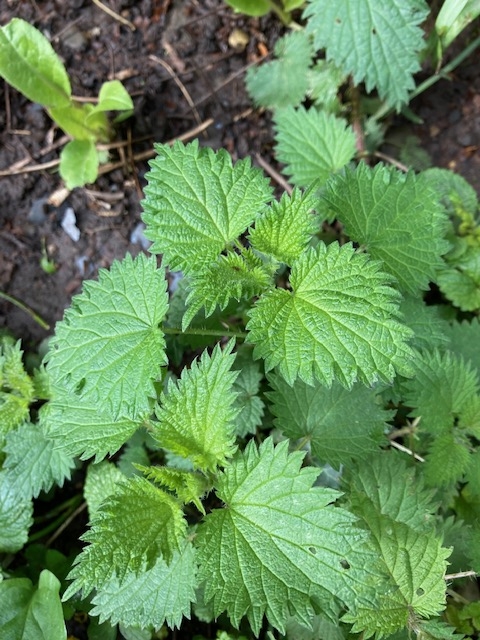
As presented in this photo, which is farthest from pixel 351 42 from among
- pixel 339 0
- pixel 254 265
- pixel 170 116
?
pixel 254 265

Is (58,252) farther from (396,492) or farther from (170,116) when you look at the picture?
(396,492)

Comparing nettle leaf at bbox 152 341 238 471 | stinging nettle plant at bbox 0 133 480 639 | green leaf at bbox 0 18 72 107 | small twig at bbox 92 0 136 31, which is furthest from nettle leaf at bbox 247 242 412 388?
small twig at bbox 92 0 136 31

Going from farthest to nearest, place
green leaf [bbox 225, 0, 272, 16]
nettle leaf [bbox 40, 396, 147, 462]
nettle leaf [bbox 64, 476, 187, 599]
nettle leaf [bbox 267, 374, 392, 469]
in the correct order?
green leaf [bbox 225, 0, 272, 16]
nettle leaf [bbox 267, 374, 392, 469]
nettle leaf [bbox 40, 396, 147, 462]
nettle leaf [bbox 64, 476, 187, 599]

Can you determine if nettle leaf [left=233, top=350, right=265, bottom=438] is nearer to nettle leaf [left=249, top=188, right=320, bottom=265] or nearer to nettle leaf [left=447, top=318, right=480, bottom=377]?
nettle leaf [left=249, top=188, right=320, bottom=265]

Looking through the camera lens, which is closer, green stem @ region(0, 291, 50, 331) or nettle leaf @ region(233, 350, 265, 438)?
nettle leaf @ region(233, 350, 265, 438)

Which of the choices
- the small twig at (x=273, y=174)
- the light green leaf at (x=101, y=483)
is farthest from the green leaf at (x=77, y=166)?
the light green leaf at (x=101, y=483)

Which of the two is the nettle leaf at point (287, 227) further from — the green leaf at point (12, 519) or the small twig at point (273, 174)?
the green leaf at point (12, 519)
